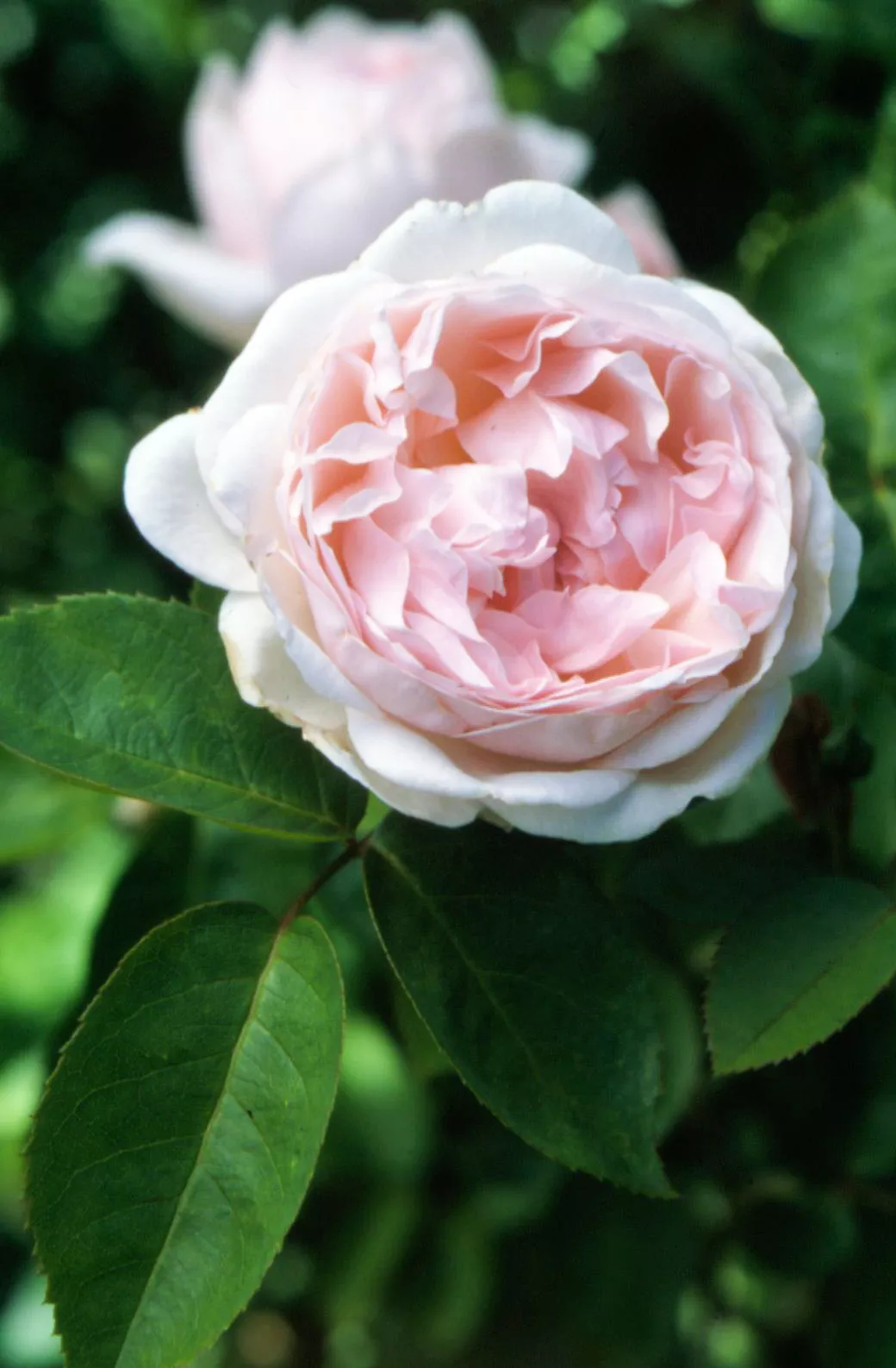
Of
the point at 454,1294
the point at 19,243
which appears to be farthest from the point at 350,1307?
the point at 19,243

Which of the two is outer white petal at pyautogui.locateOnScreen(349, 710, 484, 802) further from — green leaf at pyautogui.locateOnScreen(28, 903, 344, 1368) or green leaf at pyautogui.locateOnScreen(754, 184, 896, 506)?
green leaf at pyautogui.locateOnScreen(754, 184, 896, 506)

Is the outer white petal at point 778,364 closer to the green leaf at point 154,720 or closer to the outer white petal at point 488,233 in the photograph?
the outer white petal at point 488,233

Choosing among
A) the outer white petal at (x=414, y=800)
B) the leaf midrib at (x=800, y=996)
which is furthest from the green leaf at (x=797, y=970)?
the outer white petal at (x=414, y=800)

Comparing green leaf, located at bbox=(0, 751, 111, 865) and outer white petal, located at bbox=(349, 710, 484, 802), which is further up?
outer white petal, located at bbox=(349, 710, 484, 802)

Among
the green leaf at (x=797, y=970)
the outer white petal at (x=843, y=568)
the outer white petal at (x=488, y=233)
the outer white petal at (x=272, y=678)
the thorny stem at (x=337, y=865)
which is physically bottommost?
the thorny stem at (x=337, y=865)

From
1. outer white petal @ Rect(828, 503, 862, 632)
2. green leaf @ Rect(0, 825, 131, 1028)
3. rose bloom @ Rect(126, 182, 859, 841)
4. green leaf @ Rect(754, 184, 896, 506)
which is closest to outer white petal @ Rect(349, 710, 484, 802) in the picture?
rose bloom @ Rect(126, 182, 859, 841)
